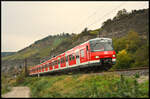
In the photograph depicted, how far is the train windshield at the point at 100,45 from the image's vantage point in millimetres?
19564

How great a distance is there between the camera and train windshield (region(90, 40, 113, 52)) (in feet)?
64.2

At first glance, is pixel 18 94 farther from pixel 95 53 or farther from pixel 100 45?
pixel 100 45

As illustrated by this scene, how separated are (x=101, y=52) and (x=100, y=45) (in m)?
0.68

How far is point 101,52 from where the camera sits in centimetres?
1955

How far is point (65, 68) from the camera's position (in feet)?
87.8

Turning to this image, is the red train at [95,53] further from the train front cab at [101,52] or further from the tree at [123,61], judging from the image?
the tree at [123,61]

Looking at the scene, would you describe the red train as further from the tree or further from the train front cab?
the tree

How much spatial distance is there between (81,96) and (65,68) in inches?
618

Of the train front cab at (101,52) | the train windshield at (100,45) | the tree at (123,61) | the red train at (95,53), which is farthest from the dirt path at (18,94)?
the tree at (123,61)

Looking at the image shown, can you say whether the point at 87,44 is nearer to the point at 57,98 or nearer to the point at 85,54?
the point at 85,54

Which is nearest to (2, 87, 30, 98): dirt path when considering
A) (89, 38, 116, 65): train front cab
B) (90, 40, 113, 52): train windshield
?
(89, 38, 116, 65): train front cab

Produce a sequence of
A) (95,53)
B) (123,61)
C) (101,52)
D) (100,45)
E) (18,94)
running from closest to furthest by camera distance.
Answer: (95,53)
(101,52)
(100,45)
(18,94)
(123,61)

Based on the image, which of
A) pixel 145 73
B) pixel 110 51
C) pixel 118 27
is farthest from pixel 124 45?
pixel 145 73

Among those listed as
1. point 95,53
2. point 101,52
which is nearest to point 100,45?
point 101,52
